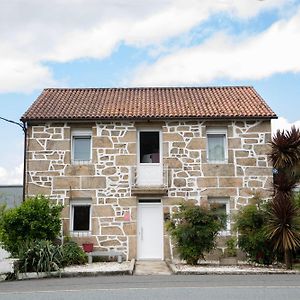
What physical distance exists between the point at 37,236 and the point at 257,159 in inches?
358

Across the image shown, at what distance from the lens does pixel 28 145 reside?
2106 cm

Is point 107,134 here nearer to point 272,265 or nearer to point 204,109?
point 204,109

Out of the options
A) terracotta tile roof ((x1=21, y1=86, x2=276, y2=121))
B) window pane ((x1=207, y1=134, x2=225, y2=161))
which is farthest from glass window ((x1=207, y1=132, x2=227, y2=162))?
terracotta tile roof ((x1=21, y1=86, x2=276, y2=121))

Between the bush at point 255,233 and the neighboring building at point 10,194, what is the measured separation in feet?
62.0

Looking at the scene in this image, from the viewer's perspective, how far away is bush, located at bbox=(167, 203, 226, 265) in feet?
58.3

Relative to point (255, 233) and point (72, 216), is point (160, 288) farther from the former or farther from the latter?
point (72, 216)

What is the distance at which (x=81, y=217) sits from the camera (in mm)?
20812

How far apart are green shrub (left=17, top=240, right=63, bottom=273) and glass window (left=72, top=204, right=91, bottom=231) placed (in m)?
3.49

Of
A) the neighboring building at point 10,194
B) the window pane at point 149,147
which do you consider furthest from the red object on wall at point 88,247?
the neighboring building at point 10,194

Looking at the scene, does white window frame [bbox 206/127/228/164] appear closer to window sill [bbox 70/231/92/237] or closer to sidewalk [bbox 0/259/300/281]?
sidewalk [bbox 0/259/300/281]

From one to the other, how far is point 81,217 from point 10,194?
→ 51.7 feet

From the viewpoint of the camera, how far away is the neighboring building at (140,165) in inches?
808

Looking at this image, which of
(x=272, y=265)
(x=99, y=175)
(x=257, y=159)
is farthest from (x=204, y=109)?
(x=272, y=265)

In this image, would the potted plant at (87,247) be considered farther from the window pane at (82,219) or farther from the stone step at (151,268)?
the stone step at (151,268)
